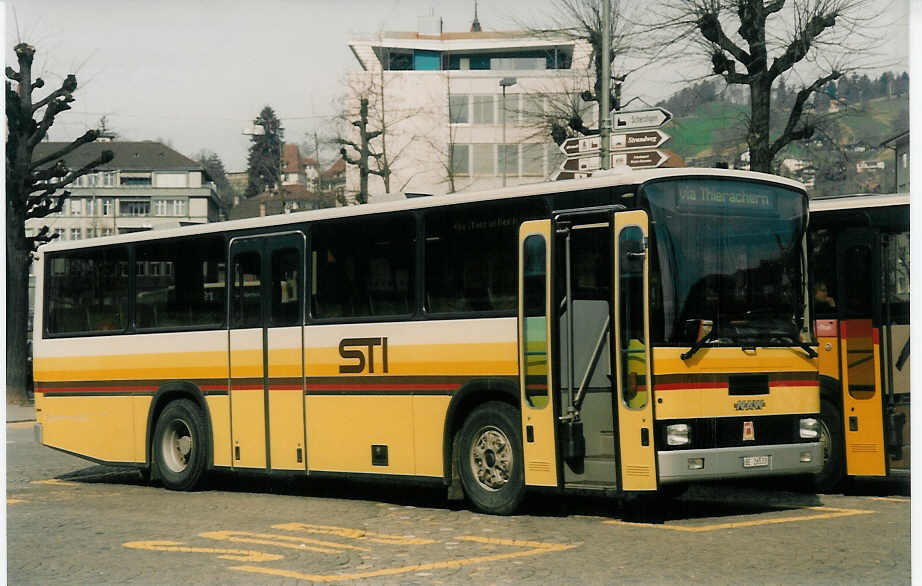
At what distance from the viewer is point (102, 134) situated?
37906 mm

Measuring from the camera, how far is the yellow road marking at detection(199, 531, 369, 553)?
11281 millimetres

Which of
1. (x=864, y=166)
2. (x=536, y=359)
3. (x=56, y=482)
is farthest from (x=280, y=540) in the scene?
(x=864, y=166)

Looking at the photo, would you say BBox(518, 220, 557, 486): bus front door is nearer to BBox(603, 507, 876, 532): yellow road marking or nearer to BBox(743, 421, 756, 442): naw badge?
BBox(603, 507, 876, 532): yellow road marking

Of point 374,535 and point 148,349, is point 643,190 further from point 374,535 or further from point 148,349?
point 148,349

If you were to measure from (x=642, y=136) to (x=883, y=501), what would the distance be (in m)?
7.76

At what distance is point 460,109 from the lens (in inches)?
3457

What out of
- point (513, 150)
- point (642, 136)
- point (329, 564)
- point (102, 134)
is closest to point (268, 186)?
point (513, 150)

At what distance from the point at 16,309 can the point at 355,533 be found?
27.8m

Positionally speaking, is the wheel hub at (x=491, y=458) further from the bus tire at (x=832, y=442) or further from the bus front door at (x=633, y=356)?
the bus tire at (x=832, y=442)

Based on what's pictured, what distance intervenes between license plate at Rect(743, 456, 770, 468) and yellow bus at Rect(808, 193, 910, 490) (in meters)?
2.48

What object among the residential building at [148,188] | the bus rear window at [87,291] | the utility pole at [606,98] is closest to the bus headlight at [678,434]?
the bus rear window at [87,291]

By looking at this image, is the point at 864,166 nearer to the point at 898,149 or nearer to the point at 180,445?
the point at 898,149

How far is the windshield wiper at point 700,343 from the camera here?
40.5ft

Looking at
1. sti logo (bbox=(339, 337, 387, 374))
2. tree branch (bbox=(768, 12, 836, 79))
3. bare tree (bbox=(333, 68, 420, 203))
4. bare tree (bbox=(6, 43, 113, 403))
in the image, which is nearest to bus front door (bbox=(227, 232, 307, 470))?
sti logo (bbox=(339, 337, 387, 374))
